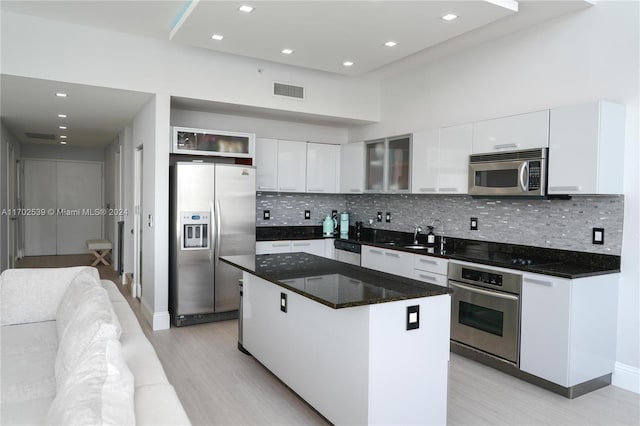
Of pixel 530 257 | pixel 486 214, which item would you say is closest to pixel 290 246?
pixel 486 214

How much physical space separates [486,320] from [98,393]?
323 cm

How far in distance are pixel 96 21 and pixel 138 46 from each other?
455 mm

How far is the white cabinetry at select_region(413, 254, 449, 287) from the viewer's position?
13.6ft

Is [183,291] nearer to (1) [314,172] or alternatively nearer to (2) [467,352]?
(1) [314,172]

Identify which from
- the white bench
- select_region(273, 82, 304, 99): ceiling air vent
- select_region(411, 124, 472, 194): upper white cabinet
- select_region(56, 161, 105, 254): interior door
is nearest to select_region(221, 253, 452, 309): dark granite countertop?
select_region(411, 124, 472, 194): upper white cabinet

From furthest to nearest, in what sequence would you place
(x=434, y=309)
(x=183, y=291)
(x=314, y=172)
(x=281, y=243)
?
(x=314, y=172)
(x=281, y=243)
(x=183, y=291)
(x=434, y=309)

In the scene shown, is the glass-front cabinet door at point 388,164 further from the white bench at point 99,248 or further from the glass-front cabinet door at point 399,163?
the white bench at point 99,248

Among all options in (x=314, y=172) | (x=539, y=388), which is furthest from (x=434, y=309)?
(x=314, y=172)

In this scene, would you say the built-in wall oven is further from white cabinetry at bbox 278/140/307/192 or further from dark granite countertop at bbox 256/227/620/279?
white cabinetry at bbox 278/140/307/192

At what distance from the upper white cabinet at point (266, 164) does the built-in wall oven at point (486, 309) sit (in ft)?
8.59

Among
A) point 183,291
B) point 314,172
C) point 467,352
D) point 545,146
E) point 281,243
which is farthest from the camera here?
point 314,172

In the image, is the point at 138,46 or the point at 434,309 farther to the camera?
the point at 138,46

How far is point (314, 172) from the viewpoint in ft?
19.8

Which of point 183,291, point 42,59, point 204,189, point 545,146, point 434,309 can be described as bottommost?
point 183,291
